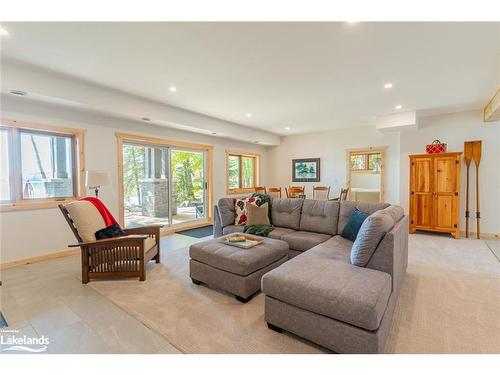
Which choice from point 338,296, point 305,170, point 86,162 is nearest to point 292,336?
point 338,296

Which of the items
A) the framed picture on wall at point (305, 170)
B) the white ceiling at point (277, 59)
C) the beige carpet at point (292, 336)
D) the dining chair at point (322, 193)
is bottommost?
the beige carpet at point (292, 336)

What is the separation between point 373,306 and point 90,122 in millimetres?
4759

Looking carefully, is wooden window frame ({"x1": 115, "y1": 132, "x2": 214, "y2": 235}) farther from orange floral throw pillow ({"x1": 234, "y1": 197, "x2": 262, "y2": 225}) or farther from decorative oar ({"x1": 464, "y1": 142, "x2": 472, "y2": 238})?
decorative oar ({"x1": 464, "y1": 142, "x2": 472, "y2": 238})

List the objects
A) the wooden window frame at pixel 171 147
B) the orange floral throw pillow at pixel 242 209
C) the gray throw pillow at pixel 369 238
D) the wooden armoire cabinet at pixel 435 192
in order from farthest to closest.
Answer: the wooden armoire cabinet at pixel 435 192 → the wooden window frame at pixel 171 147 → the orange floral throw pillow at pixel 242 209 → the gray throw pillow at pixel 369 238

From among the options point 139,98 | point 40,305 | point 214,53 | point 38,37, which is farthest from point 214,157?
point 40,305

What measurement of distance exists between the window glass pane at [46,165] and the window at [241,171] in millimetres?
3796

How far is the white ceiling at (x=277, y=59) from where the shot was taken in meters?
2.23

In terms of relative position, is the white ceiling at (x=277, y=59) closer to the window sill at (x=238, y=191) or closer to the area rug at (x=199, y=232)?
the area rug at (x=199, y=232)

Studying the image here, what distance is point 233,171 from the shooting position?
7.29 meters

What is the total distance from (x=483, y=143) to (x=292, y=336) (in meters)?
5.68

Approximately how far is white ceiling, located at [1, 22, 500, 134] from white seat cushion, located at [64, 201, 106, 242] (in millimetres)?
1745

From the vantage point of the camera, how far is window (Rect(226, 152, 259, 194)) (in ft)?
23.4

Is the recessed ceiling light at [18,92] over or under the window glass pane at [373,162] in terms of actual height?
over

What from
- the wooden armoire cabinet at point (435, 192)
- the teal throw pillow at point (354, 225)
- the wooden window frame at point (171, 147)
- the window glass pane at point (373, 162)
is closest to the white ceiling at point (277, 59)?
the wooden window frame at point (171, 147)
